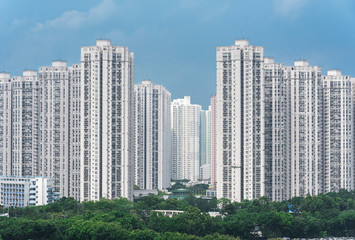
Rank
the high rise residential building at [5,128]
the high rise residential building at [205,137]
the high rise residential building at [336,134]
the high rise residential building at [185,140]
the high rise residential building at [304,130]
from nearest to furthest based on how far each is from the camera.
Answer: the high rise residential building at [304,130] < the high rise residential building at [336,134] < the high rise residential building at [5,128] < the high rise residential building at [185,140] < the high rise residential building at [205,137]

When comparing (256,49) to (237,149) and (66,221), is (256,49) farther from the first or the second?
(66,221)

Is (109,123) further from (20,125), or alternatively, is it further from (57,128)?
(20,125)

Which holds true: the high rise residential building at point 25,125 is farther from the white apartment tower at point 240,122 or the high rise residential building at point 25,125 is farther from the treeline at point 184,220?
the white apartment tower at point 240,122

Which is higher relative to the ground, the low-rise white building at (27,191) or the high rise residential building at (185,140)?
the high rise residential building at (185,140)

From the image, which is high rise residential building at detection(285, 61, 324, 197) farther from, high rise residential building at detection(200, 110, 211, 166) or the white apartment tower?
high rise residential building at detection(200, 110, 211, 166)

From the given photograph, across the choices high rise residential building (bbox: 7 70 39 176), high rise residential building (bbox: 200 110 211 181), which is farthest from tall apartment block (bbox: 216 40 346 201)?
high rise residential building (bbox: 200 110 211 181)

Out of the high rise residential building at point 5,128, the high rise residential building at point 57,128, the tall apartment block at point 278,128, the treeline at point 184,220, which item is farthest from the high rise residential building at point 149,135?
the tall apartment block at point 278,128

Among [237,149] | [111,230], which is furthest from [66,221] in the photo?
[237,149]
